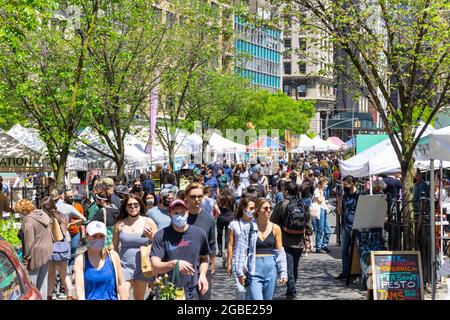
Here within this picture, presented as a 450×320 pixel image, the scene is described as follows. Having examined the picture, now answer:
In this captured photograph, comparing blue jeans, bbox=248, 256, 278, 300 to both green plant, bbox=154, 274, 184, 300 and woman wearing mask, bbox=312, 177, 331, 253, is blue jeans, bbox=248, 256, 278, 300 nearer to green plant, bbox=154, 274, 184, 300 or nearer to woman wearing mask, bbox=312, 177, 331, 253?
green plant, bbox=154, 274, 184, 300

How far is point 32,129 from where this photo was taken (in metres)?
26.1

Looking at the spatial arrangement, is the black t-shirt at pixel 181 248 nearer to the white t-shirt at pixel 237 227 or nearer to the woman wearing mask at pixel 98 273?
the woman wearing mask at pixel 98 273

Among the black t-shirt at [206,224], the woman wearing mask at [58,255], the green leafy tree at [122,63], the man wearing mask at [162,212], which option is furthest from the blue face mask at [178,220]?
the green leafy tree at [122,63]

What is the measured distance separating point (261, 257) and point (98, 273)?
221 centimetres

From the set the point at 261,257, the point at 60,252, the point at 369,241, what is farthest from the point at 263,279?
the point at 369,241

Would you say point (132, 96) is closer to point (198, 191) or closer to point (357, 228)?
point (357, 228)

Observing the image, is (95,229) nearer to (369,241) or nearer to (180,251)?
(180,251)

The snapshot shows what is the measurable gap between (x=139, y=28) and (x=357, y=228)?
1604 centimetres

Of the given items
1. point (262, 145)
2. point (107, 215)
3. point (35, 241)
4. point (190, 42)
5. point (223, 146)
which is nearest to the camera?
point (35, 241)

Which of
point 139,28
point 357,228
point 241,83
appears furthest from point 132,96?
point 241,83

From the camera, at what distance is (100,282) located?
7.52m

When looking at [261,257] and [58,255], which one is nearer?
[261,257]

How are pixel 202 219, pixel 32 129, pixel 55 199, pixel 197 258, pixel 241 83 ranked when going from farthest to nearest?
pixel 241 83, pixel 32 129, pixel 55 199, pixel 202 219, pixel 197 258

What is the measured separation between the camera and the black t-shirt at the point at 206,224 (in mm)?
9539
